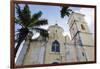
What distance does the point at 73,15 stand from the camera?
2.02 meters

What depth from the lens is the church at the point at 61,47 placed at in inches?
74.4

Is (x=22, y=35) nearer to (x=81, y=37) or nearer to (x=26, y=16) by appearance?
(x=26, y=16)

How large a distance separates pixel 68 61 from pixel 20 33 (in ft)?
1.96

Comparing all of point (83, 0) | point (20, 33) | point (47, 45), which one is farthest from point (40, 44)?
point (83, 0)

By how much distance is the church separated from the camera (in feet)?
6.20

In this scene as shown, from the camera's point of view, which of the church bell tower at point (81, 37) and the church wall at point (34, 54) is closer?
the church wall at point (34, 54)

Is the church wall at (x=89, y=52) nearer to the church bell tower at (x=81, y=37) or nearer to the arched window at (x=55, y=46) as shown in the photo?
the church bell tower at (x=81, y=37)

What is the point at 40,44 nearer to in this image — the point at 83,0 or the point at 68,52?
the point at 68,52

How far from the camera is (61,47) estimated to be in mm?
1985

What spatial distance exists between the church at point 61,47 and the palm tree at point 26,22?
0.06 metres

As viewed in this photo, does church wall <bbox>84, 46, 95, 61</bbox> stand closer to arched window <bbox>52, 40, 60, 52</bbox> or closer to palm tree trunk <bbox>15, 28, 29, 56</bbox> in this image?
arched window <bbox>52, 40, 60, 52</bbox>

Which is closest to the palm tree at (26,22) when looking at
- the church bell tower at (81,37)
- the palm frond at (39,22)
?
the palm frond at (39,22)

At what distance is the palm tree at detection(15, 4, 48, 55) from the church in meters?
0.06

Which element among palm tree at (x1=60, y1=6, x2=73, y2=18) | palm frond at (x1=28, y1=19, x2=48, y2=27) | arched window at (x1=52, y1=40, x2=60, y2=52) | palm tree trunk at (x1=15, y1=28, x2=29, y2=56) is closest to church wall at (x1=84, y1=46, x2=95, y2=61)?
arched window at (x1=52, y1=40, x2=60, y2=52)
